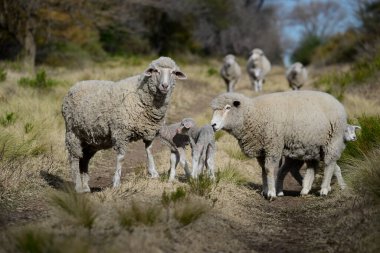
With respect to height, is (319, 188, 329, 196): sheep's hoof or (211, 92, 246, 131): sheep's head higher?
(211, 92, 246, 131): sheep's head

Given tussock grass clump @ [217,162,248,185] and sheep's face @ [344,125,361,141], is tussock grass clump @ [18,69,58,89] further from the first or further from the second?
sheep's face @ [344,125,361,141]

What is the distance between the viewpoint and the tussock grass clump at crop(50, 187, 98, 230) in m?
5.19

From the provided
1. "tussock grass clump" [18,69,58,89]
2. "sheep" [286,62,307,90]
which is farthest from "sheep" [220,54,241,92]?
→ "tussock grass clump" [18,69,58,89]

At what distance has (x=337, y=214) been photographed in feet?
22.7

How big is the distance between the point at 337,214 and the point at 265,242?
1.37 m

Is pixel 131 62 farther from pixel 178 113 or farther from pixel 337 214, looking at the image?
pixel 337 214

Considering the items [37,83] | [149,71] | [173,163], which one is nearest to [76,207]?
[149,71]

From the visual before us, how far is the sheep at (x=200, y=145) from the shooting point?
823cm

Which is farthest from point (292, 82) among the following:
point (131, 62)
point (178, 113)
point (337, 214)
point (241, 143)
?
point (337, 214)

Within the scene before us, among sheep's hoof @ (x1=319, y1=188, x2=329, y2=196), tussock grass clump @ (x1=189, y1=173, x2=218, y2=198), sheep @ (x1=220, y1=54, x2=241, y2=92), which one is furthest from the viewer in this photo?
sheep @ (x1=220, y1=54, x2=241, y2=92)

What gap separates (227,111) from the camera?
854 centimetres

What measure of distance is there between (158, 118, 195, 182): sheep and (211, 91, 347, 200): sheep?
1.37 ft

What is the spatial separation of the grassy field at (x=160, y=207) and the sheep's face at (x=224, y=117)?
70 centimetres

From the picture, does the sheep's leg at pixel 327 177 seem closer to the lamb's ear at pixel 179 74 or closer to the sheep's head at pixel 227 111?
the sheep's head at pixel 227 111
